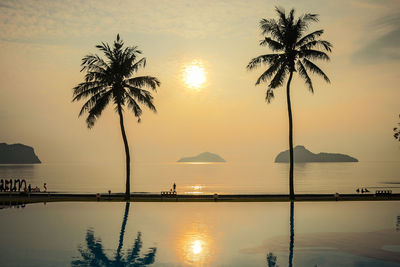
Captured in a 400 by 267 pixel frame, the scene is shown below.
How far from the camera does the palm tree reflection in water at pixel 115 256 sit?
16531 mm

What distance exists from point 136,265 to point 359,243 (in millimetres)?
12166

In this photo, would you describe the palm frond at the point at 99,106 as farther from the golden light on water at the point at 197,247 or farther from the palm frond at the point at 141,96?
the golden light on water at the point at 197,247

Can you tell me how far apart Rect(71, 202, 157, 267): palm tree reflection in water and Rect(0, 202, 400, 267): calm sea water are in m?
0.04

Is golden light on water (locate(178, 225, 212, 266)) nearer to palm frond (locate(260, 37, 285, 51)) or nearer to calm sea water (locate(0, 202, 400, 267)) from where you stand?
calm sea water (locate(0, 202, 400, 267))

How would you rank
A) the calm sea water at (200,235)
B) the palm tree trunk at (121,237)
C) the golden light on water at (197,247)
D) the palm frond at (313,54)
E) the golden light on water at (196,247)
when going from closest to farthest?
the golden light on water at (196,247), the calm sea water at (200,235), the palm tree trunk at (121,237), the golden light on water at (197,247), the palm frond at (313,54)

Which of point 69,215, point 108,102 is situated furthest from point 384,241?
point 108,102

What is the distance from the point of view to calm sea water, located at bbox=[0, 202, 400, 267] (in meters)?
17.4

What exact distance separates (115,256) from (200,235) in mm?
6208

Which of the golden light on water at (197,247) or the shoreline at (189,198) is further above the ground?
the shoreline at (189,198)

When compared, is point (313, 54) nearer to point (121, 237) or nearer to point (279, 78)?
point (279, 78)

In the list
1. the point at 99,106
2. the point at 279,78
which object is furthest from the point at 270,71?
the point at 99,106

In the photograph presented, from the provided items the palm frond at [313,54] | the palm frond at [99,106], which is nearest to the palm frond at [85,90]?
the palm frond at [99,106]

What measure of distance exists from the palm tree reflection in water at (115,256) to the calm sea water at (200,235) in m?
0.04

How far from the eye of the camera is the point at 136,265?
16.3 meters
